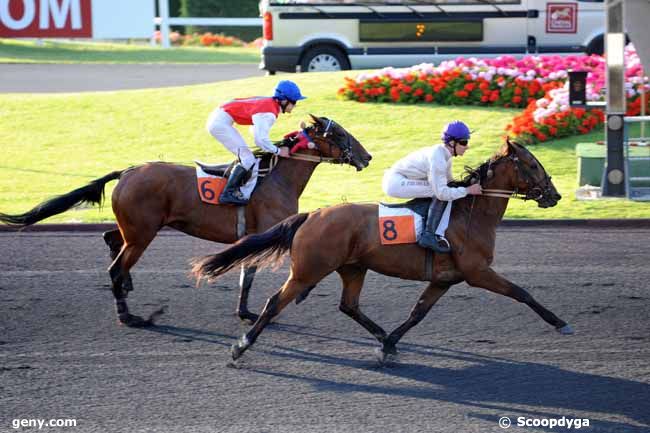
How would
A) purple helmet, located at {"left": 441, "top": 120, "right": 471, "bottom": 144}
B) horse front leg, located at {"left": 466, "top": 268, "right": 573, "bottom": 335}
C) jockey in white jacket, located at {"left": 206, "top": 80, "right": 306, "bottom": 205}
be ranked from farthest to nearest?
jockey in white jacket, located at {"left": 206, "top": 80, "right": 306, "bottom": 205}, purple helmet, located at {"left": 441, "top": 120, "right": 471, "bottom": 144}, horse front leg, located at {"left": 466, "top": 268, "right": 573, "bottom": 335}

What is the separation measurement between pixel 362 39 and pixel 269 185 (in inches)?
484

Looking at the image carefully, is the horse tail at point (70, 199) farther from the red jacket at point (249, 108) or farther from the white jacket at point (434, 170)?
the white jacket at point (434, 170)

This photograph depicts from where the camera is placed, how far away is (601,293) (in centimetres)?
969

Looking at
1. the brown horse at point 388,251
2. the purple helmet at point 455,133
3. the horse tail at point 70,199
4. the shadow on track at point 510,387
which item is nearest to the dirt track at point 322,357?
the shadow on track at point 510,387

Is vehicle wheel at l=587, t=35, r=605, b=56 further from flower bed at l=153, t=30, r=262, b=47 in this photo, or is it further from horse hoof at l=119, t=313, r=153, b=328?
flower bed at l=153, t=30, r=262, b=47

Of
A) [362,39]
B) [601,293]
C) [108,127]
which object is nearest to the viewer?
[601,293]

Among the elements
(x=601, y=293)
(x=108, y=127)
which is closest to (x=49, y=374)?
(x=601, y=293)

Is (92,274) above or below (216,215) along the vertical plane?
below

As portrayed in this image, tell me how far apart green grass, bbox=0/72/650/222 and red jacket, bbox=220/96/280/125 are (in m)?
4.20

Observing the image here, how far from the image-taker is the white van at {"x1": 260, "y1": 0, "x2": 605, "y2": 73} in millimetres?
20812

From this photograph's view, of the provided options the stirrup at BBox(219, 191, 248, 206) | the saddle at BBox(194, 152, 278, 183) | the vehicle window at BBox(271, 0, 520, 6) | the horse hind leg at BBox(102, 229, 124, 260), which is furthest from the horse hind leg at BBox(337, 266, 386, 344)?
the vehicle window at BBox(271, 0, 520, 6)

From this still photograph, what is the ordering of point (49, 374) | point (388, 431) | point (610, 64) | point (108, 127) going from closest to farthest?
point (388, 431) → point (49, 374) → point (610, 64) → point (108, 127)

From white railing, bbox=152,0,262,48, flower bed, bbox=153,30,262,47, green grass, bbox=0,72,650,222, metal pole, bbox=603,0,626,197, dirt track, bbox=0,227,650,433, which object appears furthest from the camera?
flower bed, bbox=153,30,262,47

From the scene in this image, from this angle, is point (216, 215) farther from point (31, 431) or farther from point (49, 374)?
point (31, 431)
